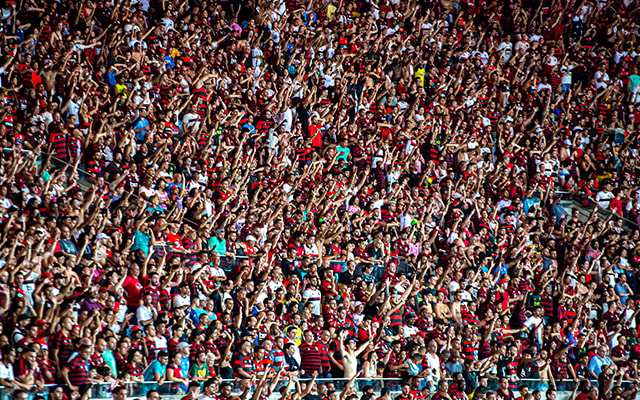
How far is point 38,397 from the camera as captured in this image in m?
9.79

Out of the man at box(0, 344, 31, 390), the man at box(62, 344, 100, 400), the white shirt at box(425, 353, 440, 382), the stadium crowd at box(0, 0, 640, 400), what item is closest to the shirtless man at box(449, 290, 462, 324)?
the stadium crowd at box(0, 0, 640, 400)

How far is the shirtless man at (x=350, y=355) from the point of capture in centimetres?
1250

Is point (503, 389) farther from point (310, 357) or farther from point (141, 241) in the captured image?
point (141, 241)

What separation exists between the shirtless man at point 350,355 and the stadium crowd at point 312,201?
3 cm

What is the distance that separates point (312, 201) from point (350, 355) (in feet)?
9.45

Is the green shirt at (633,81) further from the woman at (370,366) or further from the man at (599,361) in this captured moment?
the woman at (370,366)

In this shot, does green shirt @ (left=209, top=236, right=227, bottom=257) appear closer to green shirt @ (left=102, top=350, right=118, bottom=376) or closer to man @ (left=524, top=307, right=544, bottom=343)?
green shirt @ (left=102, top=350, right=118, bottom=376)

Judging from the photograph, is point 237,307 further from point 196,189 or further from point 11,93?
point 11,93

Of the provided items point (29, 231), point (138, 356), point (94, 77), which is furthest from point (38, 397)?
point (94, 77)

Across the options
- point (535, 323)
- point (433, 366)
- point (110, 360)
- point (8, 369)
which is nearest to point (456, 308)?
point (535, 323)

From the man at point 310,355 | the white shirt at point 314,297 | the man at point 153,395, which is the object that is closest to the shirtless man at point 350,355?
the man at point 310,355

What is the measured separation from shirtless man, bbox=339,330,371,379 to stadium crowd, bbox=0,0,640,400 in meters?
0.03

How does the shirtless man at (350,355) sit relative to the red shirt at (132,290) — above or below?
below

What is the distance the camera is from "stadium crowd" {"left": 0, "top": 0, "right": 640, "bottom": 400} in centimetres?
1167
